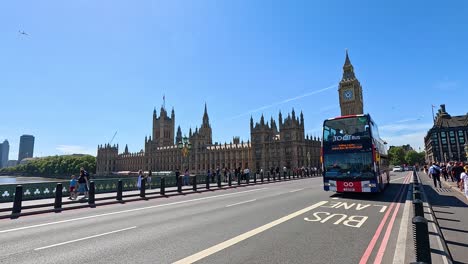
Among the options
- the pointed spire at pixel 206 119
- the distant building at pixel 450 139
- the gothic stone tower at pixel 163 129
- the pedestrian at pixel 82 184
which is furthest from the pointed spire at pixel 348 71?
the pedestrian at pixel 82 184

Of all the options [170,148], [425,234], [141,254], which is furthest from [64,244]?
[170,148]

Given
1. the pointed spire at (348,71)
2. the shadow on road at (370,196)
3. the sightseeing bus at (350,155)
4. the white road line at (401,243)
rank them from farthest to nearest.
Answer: the pointed spire at (348,71) < the shadow on road at (370,196) < the sightseeing bus at (350,155) < the white road line at (401,243)

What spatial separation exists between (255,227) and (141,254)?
3594 millimetres

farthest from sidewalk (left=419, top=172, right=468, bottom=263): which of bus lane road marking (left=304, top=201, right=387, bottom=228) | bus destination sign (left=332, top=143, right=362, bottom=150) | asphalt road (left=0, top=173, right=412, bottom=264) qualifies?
bus destination sign (left=332, top=143, right=362, bottom=150)

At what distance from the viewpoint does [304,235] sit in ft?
24.1

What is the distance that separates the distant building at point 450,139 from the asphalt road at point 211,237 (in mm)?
98471

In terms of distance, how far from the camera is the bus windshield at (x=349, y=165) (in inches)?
570

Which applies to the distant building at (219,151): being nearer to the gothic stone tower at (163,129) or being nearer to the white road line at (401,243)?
the gothic stone tower at (163,129)

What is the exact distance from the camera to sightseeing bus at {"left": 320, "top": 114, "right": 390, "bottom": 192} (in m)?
14.5

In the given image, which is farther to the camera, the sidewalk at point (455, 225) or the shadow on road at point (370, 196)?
the shadow on road at point (370, 196)

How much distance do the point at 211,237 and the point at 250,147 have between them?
3814 inches

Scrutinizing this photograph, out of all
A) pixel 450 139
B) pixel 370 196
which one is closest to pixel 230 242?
pixel 370 196

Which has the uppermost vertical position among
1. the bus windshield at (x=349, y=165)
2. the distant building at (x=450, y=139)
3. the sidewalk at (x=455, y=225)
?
the distant building at (x=450, y=139)

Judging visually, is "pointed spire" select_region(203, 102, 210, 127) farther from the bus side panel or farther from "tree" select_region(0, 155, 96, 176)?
the bus side panel
